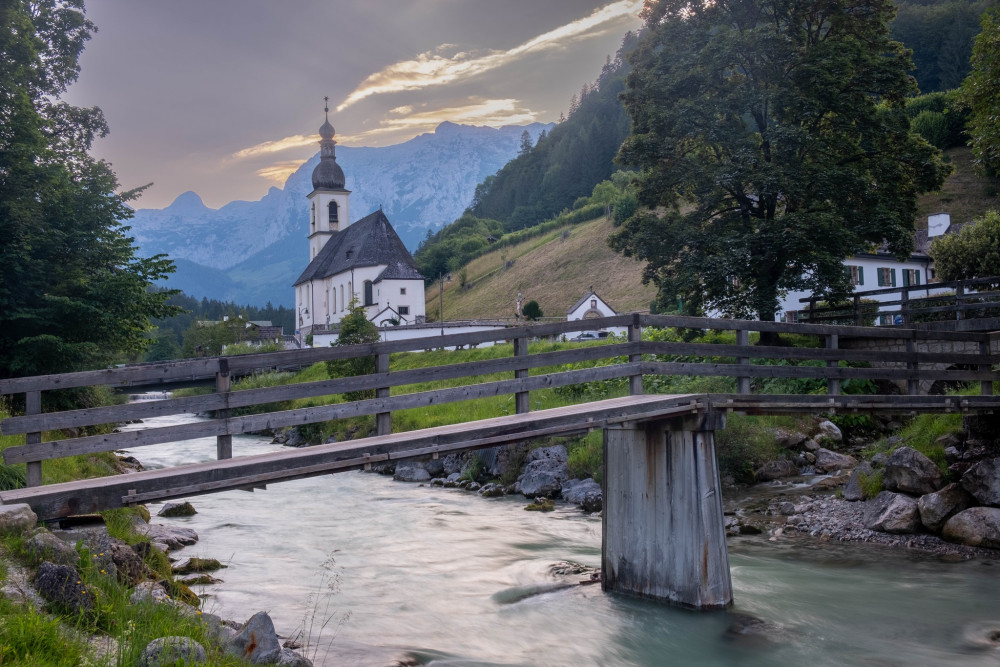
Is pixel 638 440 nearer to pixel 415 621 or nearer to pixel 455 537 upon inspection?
pixel 415 621

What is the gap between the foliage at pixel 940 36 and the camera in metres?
92.3

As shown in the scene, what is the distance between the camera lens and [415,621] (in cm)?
1050

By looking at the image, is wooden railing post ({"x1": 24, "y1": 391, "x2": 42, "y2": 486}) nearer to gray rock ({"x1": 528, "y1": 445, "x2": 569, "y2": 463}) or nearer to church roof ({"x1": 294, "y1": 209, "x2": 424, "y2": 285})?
gray rock ({"x1": 528, "y1": 445, "x2": 569, "y2": 463})

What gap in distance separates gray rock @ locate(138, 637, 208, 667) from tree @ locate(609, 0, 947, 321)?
18.6 metres

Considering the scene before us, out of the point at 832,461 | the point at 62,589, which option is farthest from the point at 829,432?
the point at 62,589

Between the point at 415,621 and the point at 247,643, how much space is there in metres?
4.20

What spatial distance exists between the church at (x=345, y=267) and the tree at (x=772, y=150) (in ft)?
163

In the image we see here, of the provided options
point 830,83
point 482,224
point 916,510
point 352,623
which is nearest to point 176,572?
point 352,623

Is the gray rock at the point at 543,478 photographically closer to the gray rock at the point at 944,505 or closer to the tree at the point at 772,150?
the tree at the point at 772,150

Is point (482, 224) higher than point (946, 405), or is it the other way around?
point (482, 224)

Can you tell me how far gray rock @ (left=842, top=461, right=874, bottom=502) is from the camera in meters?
15.5

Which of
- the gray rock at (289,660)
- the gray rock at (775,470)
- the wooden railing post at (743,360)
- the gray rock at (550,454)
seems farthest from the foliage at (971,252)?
the gray rock at (289,660)

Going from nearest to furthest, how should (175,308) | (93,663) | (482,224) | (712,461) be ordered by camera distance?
(93,663), (712,461), (175,308), (482,224)

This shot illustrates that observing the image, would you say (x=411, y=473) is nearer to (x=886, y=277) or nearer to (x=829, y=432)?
→ (x=829, y=432)
